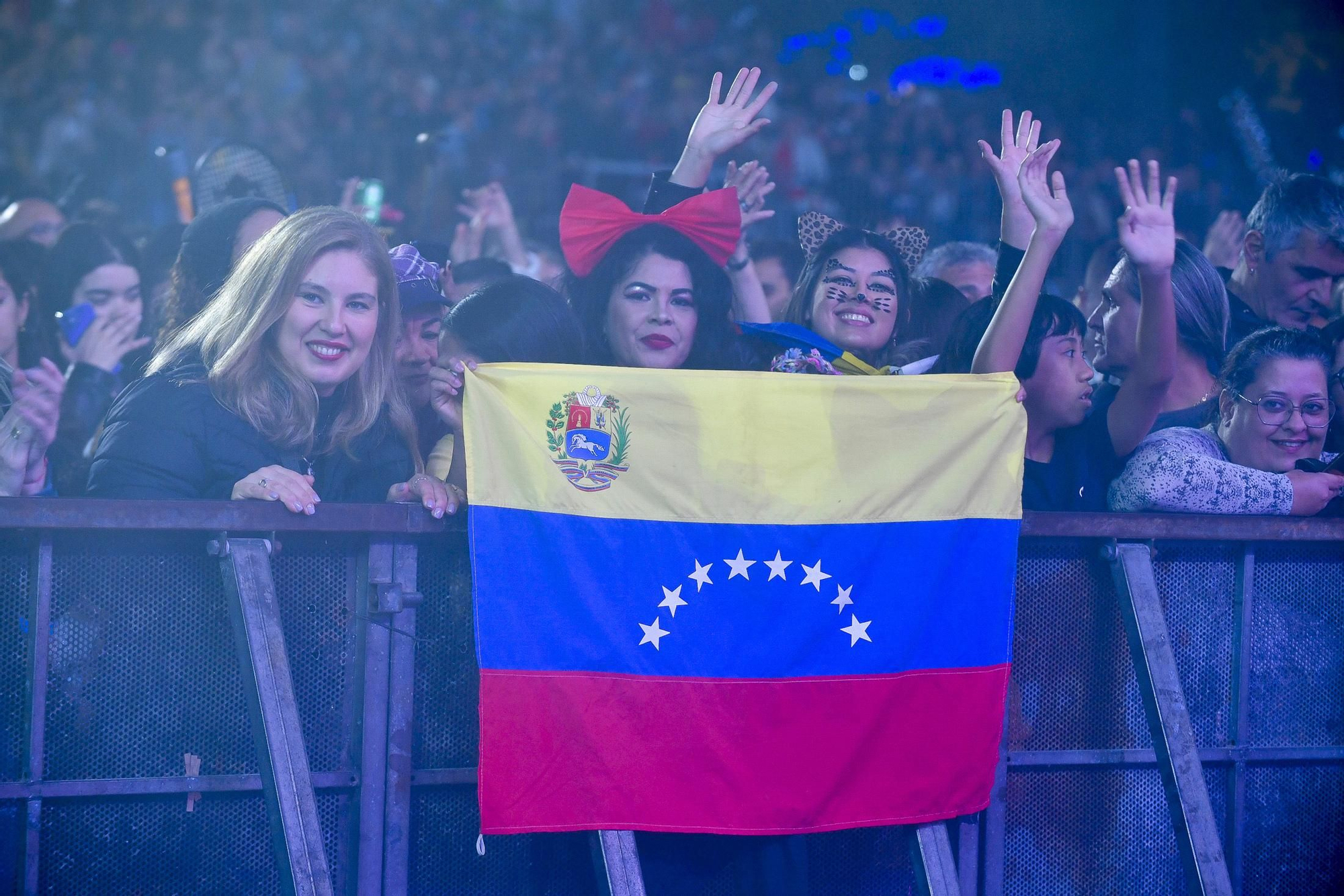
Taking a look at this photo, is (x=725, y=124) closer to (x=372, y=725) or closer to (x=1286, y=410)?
(x=1286, y=410)

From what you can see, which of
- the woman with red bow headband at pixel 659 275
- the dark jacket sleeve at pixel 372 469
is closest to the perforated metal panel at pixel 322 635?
the dark jacket sleeve at pixel 372 469

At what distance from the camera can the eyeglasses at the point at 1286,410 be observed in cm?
375

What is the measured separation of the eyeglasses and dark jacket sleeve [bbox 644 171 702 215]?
74.8 inches

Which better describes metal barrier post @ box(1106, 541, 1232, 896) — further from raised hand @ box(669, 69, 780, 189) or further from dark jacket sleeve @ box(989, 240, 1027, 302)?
raised hand @ box(669, 69, 780, 189)

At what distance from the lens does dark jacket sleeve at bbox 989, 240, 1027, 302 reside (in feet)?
12.5

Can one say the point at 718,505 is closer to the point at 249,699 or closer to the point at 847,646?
the point at 847,646

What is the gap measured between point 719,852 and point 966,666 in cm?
81

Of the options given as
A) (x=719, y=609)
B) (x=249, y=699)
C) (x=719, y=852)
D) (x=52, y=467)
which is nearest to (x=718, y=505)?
(x=719, y=609)

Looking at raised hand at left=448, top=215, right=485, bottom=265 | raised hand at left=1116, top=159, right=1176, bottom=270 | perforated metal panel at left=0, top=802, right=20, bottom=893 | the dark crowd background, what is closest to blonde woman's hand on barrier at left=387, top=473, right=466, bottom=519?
perforated metal panel at left=0, top=802, right=20, bottom=893

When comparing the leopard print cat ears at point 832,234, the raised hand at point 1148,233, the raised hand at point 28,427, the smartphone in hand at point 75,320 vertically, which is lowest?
the raised hand at point 28,427

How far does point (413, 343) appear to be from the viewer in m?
4.46

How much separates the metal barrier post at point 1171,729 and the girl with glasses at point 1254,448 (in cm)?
37

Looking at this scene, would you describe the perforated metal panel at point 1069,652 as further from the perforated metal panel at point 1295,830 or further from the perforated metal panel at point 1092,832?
the perforated metal panel at point 1295,830

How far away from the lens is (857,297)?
4.28 metres
